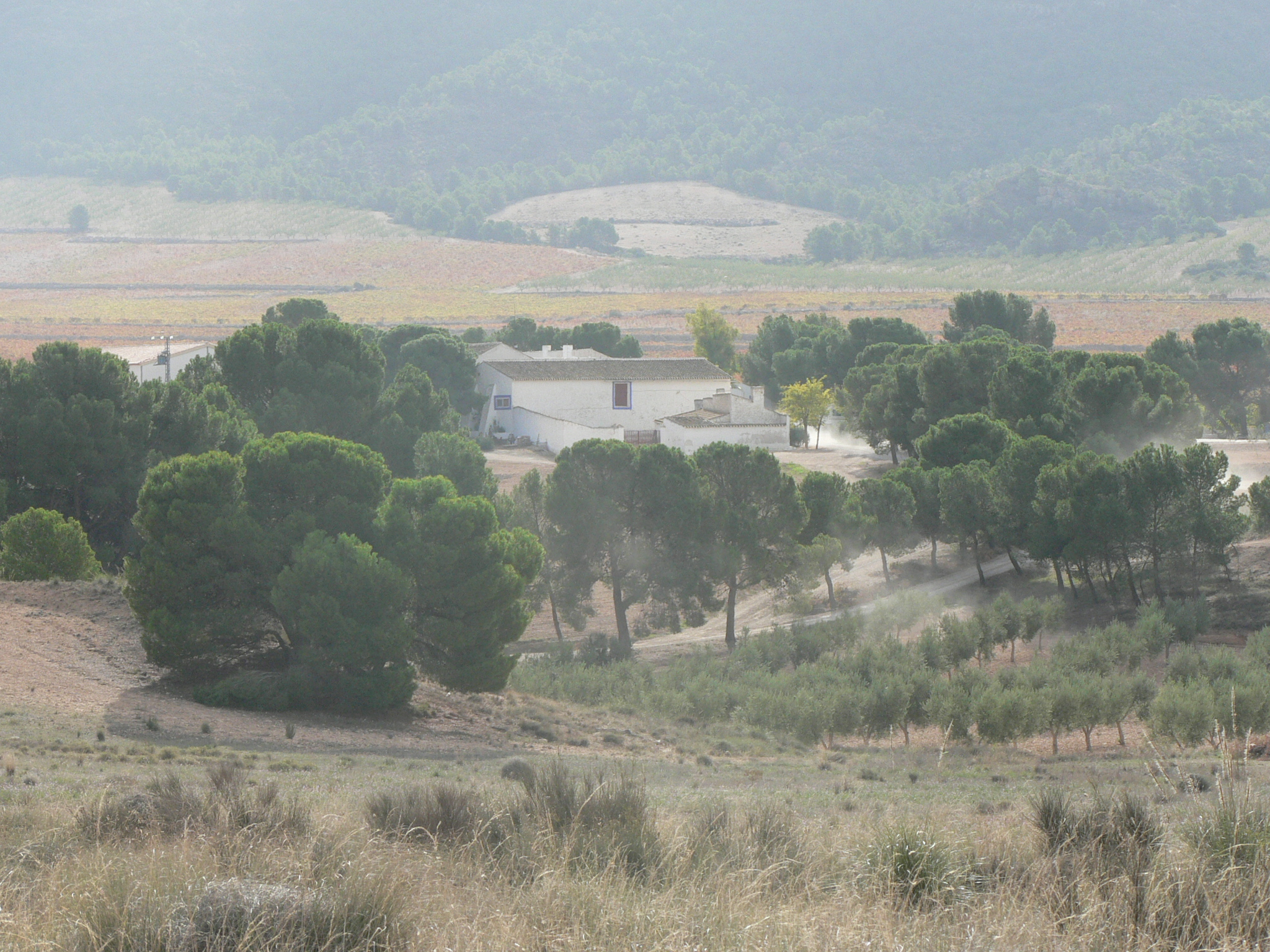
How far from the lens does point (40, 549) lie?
24.5 m

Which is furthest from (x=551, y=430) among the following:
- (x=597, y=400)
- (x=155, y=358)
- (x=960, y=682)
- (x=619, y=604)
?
(x=960, y=682)

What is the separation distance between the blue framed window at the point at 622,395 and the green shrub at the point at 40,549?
41.9m

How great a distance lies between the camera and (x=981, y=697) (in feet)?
69.2

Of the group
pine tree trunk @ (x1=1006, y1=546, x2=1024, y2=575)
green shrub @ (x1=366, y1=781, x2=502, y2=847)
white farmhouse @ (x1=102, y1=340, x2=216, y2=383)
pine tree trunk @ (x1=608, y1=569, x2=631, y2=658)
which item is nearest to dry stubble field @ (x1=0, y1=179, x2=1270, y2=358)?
white farmhouse @ (x1=102, y1=340, x2=216, y2=383)

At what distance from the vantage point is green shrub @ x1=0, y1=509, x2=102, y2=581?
79.7ft

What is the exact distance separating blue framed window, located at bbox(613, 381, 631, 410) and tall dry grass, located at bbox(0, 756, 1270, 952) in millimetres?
58026

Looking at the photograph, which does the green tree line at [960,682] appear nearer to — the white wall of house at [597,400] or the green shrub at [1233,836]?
the green shrub at [1233,836]

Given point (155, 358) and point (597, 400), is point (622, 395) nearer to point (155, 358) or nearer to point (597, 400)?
point (597, 400)

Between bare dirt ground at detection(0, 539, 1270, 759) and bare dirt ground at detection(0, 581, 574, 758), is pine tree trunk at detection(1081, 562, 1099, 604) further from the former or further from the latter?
bare dirt ground at detection(0, 581, 574, 758)

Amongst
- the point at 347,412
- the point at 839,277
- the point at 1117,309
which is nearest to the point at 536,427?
the point at 347,412

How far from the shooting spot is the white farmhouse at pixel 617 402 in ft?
204

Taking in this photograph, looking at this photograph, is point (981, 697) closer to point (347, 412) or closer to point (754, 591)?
point (754, 591)

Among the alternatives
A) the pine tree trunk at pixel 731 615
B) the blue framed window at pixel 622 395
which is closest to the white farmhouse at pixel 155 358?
the blue framed window at pixel 622 395

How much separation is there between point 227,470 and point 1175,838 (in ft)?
61.7
